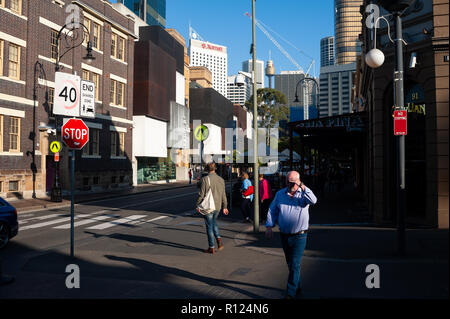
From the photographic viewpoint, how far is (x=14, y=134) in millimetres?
23672

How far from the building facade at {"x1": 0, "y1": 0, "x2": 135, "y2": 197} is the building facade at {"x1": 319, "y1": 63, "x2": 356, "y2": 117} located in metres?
142

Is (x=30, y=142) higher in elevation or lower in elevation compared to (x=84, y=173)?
higher

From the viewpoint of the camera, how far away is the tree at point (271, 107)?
205 ft

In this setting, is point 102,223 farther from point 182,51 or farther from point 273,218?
point 182,51

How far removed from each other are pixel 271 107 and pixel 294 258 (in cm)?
5909

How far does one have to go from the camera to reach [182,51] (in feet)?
193

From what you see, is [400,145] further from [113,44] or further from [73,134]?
[113,44]

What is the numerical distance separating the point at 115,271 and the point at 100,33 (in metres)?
29.6

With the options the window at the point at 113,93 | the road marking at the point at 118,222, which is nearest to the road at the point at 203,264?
the road marking at the point at 118,222

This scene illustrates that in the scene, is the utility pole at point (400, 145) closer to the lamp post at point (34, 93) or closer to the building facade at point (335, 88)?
the lamp post at point (34, 93)

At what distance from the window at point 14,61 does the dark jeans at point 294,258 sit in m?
22.8

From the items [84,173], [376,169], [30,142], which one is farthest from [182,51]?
[376,169]

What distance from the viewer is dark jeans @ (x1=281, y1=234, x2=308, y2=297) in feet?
18.5
